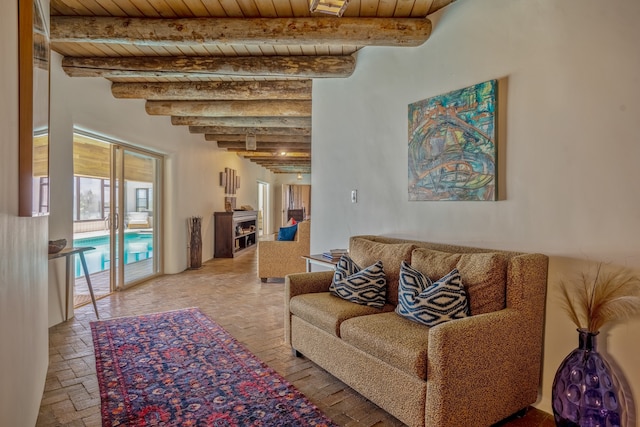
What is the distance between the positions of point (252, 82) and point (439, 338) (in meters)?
3.90

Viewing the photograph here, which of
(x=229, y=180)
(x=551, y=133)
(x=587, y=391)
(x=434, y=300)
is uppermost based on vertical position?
(x=229, y=180)

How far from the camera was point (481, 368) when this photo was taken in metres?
1.82

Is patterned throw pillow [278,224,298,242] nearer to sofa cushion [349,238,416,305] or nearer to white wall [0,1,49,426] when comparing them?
sofa cushion [349,238,416,305]

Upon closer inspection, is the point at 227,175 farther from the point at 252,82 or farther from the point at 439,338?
the point at 439,338

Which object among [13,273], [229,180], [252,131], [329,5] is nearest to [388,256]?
[329,5]

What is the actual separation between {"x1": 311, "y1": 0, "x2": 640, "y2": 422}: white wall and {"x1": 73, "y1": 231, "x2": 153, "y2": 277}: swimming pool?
161 inches

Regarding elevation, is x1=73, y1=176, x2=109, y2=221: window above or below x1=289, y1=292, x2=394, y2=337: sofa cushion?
above

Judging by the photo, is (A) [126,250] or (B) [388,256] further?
(A) [126,250]

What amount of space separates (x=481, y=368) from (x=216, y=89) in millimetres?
4177

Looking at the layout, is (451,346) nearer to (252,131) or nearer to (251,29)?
(251,29)

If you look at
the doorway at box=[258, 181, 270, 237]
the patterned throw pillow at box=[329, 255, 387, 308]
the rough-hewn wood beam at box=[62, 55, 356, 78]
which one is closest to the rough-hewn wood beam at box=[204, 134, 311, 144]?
the rough-hewn wood beam at box=[62, 55, 356, 78]

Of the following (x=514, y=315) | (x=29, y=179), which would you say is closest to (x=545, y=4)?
(x=514, y=315)

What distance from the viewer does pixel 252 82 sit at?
4.63 meters

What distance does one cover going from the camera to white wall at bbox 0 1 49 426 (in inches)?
51.6
